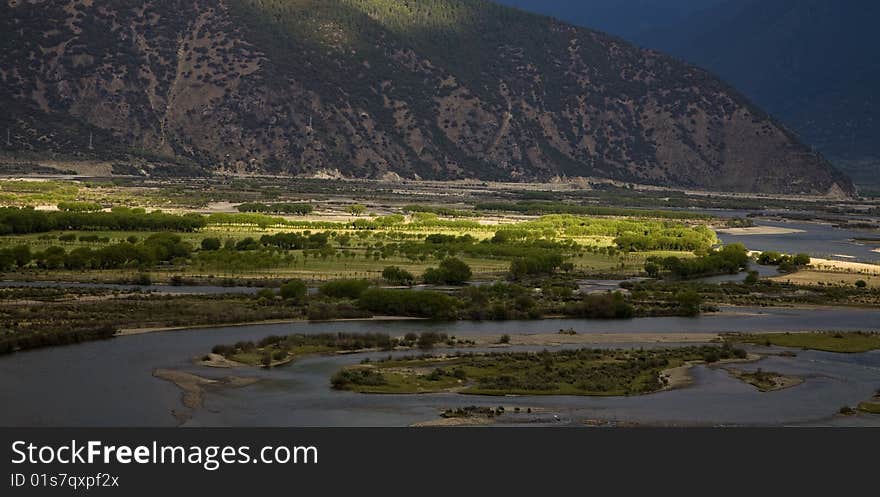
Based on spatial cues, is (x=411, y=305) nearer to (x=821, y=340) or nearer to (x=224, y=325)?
(x=224, y=325)

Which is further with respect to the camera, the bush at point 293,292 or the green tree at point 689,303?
the green tree at point 689,303

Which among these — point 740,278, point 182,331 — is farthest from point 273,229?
point 182,331

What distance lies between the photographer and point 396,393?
56.6 metres

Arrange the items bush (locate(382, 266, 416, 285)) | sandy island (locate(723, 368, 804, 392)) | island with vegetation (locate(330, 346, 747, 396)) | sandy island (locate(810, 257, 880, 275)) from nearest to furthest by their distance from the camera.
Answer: island with vegetation (locate(330, 346, 747, 396)) → sandy island (locate(723, 368, 804, 392)) → bush (locate(382, 266, 416, 285)) → sandy island (locate(810, 257, 880, 275))

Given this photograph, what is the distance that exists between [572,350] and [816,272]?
154ft

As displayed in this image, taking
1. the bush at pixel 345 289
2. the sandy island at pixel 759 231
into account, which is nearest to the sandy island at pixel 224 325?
the bush at pixel 345 289

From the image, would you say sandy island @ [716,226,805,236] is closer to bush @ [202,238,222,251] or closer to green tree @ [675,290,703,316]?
bush @ [202,238,222,251]

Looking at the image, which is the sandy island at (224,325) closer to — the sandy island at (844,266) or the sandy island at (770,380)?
the sandy island at (770,380)

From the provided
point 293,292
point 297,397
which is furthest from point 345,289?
point 297,397

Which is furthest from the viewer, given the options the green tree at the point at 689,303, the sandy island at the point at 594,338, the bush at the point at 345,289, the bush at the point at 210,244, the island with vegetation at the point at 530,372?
the bush at the point at 210,244

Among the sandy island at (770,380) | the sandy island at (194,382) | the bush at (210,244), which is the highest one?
the bush at (210,244)

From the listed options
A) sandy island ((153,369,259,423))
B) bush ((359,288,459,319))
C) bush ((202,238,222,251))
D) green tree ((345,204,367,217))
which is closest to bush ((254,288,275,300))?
bush ((359,288,459,319))

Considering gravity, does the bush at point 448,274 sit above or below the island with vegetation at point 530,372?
above

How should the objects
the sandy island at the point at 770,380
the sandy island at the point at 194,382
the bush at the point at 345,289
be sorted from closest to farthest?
the sandy island at the point at 194,382 → the sandy island at the point at 770,380 → the bush at the point at 345,289
